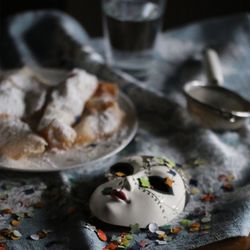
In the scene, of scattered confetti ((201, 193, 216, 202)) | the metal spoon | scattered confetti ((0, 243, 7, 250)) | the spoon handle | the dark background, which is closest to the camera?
scattered confetti ((0, 243, 7, 250))

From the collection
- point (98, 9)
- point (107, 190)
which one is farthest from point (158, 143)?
point (98, 9)

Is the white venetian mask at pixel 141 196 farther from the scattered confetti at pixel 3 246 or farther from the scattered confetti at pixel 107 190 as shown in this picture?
the scattered confetti at pixel 3 246

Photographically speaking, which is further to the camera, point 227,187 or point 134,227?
point 227,187

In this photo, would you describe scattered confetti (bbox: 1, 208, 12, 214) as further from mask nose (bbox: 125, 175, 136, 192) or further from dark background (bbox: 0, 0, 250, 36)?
dark background (bbox: 0, 0, 250, 36)

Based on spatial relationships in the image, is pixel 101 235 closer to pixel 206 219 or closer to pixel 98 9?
pixel 206 219

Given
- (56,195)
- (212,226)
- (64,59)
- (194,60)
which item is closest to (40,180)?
(56,195)

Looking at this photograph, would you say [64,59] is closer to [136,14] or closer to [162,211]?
[136,14]

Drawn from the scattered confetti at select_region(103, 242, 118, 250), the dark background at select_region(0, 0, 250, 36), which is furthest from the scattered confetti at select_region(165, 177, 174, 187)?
the dark background at select_region(0, 0, 250, 36)
